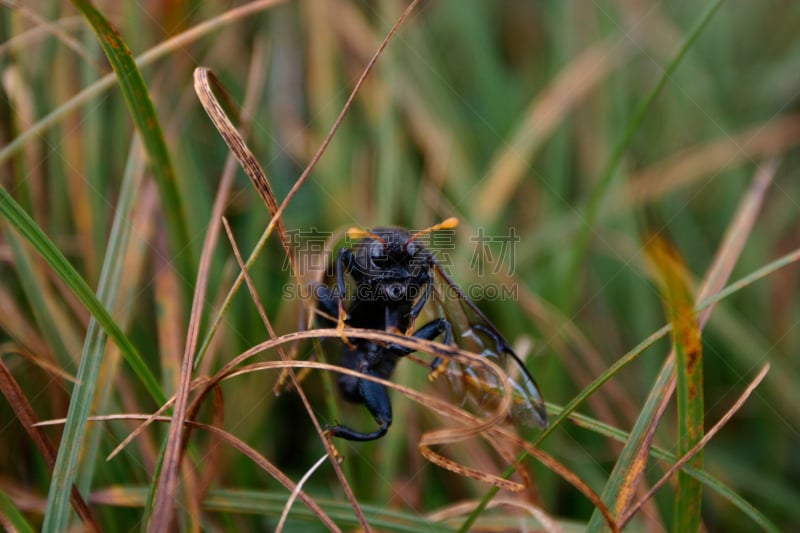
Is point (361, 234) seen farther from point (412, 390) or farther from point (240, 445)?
point (240, 445)

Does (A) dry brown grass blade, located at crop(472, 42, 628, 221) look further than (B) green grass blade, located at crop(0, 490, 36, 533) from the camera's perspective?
Yes

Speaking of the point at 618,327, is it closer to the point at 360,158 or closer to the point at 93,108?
the point at 360,158

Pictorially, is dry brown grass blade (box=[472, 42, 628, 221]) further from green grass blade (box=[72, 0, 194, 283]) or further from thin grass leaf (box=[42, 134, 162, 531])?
thin grass leaf (box=[42, 134, 162, 531])

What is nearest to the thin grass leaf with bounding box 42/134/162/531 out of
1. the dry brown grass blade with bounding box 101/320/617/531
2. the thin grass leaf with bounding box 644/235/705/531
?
the dry brown grass blade with bounding box 101/320/617/531

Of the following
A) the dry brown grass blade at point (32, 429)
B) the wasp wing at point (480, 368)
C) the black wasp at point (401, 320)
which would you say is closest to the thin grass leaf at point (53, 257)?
the dry brown grass blade at point (32, 429)

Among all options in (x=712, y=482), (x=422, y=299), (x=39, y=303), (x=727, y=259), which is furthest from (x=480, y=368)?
(x=39, y=303)

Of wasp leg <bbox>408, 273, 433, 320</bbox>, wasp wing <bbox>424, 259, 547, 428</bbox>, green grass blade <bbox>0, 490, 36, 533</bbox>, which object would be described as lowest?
green grass blade <bbox>0, 490, 36, 533</bbox>
